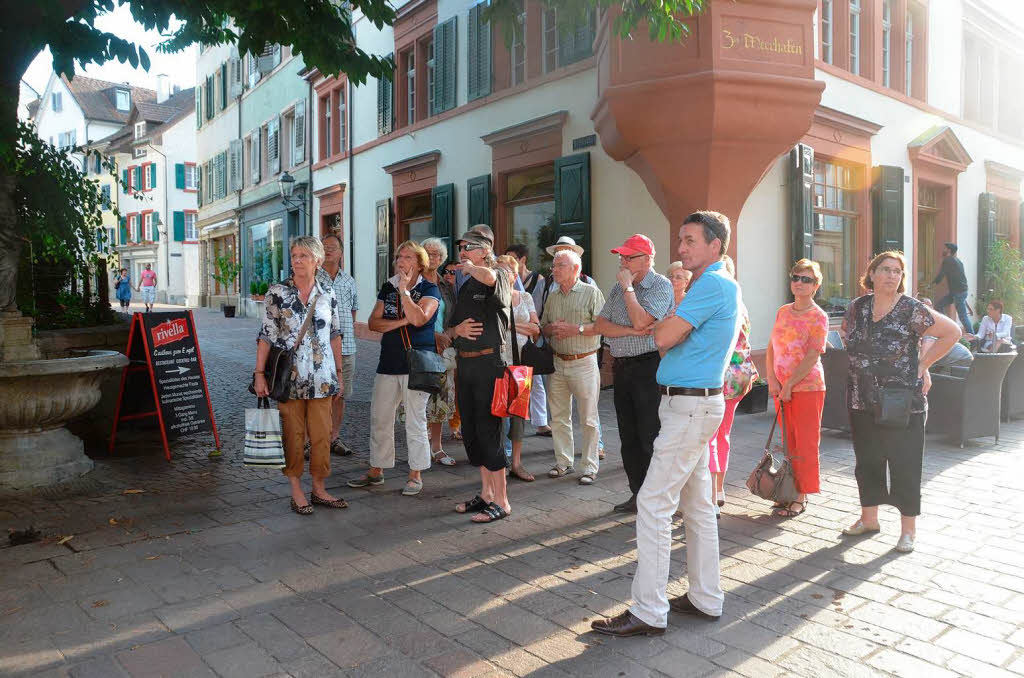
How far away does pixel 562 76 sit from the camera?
12.6m

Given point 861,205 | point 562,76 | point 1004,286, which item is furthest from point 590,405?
point 1004,286

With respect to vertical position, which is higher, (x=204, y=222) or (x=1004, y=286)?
(x=204, y=222)

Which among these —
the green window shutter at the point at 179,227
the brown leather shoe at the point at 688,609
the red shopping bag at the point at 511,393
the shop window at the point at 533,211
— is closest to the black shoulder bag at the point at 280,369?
the red shopping bag at the point at 511,393

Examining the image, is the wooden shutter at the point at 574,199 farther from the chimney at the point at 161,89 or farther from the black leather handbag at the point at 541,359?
the chimney at the point at 161,89

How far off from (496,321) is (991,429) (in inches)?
228

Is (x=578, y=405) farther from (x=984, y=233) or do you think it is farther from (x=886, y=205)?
(x=984, y=233)

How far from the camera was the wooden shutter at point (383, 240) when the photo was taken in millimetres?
18219

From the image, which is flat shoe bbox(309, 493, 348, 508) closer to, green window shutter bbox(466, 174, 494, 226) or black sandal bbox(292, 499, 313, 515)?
black sandal bbox(292, 499, 313, 515)

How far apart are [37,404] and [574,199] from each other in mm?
8103

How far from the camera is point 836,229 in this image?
13.1m

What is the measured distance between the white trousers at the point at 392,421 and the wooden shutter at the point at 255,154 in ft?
74.8

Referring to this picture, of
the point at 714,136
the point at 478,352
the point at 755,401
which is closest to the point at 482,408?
the point at 478,352

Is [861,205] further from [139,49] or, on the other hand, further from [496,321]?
[139,49]

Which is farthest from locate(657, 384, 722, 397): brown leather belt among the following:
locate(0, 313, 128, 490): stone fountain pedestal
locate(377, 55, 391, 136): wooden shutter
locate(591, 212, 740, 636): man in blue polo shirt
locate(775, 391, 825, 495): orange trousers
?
locate(377, 55, 391, 136): wooden shutter
